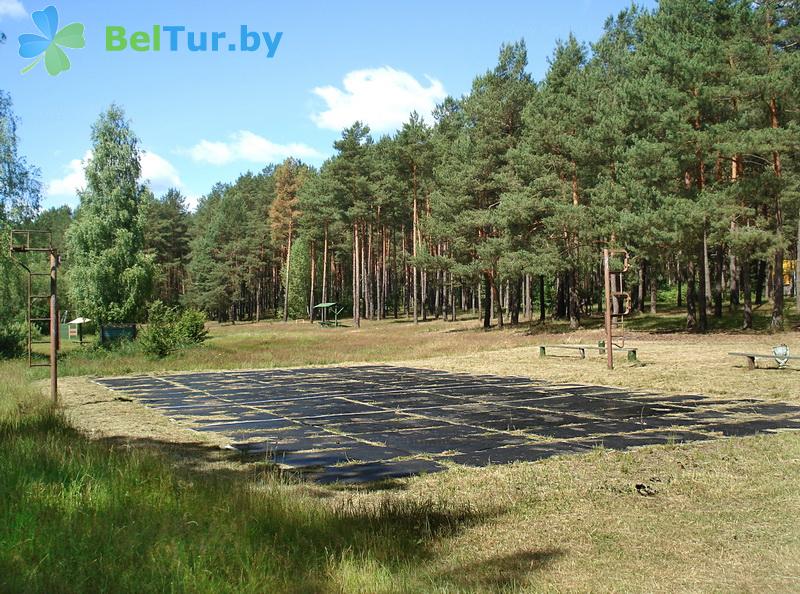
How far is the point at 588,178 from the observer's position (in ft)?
123

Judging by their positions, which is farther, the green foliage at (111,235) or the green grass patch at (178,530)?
the green foliage at (111,235)

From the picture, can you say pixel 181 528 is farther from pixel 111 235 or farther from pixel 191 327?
pixel 111 235

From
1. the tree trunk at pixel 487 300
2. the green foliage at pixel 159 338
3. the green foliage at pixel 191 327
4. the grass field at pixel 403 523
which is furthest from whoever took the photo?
the tree trunk at pixel 487 300

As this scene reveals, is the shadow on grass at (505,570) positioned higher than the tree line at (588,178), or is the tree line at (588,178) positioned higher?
the tree line at (588,178)

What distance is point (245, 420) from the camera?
13086 millimetres

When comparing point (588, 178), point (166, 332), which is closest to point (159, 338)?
point (166, 332)

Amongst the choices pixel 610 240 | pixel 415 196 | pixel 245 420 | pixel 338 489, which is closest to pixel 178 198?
Answer: pixel 415 196

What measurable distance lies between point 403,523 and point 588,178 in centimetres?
3407

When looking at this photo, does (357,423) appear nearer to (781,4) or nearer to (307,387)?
(307,387)

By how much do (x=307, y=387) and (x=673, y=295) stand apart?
46.7 meters

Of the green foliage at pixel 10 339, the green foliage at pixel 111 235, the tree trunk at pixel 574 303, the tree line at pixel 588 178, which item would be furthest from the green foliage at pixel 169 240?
the tree trunk at pixel 574 303

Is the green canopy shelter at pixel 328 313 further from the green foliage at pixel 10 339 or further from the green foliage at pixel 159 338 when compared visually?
the green foliage at pixel 159 338

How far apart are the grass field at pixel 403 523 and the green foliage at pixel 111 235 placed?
3434 cm

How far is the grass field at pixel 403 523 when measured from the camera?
4473 millimetres
